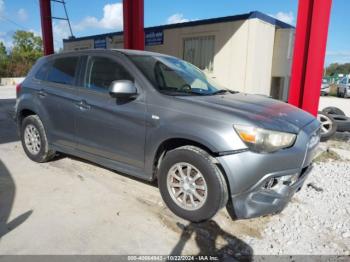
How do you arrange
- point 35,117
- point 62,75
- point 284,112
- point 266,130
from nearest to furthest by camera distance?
point 266,130 < point 284,112 < point 62,75 < point 35,117

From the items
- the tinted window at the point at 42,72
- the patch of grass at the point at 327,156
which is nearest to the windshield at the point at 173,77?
the tinted window at the point at 42,72

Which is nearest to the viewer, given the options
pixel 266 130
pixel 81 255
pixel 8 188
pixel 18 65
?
pixel 81 255

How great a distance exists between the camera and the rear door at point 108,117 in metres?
3.59

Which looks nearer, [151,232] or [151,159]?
[151,232]

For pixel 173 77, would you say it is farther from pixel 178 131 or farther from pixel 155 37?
pixel 155 37

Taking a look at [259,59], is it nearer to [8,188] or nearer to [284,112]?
[284,112]

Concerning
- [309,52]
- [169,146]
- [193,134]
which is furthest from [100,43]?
[193,134]

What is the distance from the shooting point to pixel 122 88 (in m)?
3.40

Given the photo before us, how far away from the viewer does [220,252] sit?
282cm

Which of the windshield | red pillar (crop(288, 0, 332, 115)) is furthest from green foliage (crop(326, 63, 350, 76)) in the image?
the windshield

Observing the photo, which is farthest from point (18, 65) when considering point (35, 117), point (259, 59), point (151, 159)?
point (151, 159)

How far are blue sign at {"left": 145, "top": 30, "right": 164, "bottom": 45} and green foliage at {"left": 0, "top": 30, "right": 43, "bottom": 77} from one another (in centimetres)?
2490

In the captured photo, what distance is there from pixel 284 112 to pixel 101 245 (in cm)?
235

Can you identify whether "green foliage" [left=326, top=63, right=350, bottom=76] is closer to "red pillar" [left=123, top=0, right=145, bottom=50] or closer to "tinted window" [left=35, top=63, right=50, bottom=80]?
"red pillar" [left=123, top=0, right=145, bottom=50]
